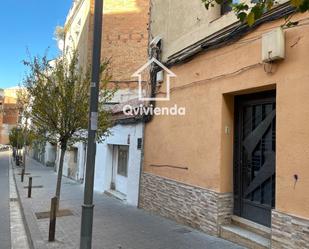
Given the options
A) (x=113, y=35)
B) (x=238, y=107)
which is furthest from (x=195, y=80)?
(x=113, y=35)

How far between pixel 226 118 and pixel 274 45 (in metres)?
1.98

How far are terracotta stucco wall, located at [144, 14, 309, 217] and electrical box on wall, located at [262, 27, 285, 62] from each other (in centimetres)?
10

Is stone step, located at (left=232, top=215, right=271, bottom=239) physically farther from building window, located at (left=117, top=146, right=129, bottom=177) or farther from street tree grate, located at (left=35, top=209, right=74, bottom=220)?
building window, located at (left=117, top=146, right=129, bottom=177)

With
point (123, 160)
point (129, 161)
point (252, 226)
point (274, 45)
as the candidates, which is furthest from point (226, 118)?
point (123, 160)

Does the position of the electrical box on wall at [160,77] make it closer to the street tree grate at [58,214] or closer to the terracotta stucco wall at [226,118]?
the terracotta stucco wall at [226,118]

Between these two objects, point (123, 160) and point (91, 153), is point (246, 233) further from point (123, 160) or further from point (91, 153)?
point (123, 160)

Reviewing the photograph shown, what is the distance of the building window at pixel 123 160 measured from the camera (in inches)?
520

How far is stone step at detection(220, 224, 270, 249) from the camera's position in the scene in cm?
597

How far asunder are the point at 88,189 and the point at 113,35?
18150 mm

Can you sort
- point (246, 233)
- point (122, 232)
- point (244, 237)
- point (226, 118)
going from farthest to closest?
1. point (122, 232)
2. point (226, 118)
3. point (246, 233)
4. point (244, 237)

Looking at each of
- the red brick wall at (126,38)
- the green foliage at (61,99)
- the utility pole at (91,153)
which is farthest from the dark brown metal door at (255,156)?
the red brick wall at (126,38)

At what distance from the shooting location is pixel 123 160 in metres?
13.6

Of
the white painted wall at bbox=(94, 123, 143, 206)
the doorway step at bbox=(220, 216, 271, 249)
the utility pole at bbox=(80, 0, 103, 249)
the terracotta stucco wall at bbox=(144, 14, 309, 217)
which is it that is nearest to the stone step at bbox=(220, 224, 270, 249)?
the doorway step at bbox=(220, 216, 271, 249)

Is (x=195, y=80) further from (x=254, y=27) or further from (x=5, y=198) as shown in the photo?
(x=5, y=198)
